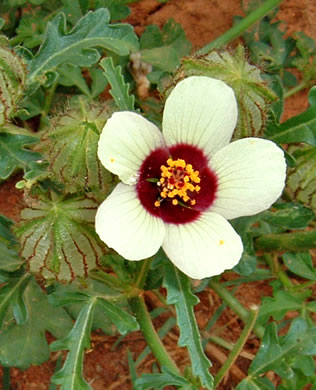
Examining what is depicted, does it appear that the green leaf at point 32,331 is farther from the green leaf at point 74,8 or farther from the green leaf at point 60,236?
the green leaf at point 74,8

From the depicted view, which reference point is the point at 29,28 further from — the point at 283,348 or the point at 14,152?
the point at 283,348

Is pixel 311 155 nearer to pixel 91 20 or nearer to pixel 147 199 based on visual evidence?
pixel 147 199

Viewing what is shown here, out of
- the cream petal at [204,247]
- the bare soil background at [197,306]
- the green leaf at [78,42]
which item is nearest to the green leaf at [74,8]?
the green leaf at [78,42]

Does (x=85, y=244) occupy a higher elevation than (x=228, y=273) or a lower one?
higher

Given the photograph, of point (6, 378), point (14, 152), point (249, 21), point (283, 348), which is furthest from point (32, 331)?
point (249, 21)

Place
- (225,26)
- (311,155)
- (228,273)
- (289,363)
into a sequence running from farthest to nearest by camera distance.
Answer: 1. (225,26)
2. (228,273)
3. (289,363)
4. (311,155)

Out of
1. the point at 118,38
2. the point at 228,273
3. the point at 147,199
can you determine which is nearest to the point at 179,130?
the point at 147,199
